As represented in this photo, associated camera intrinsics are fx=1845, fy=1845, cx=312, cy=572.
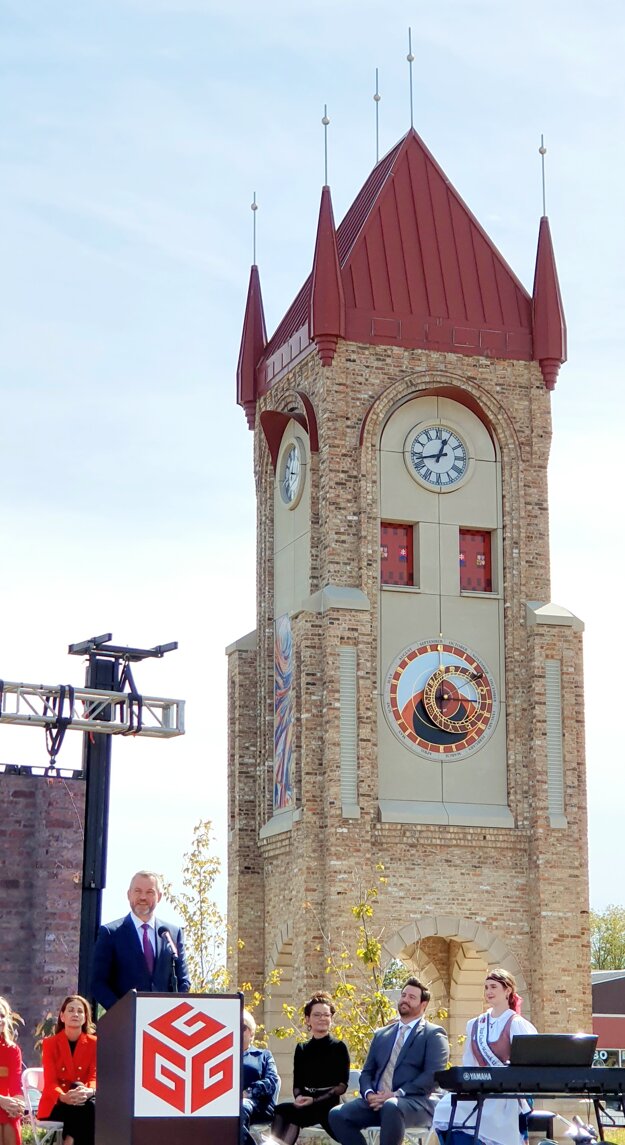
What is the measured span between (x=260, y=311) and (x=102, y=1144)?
28.3 meters

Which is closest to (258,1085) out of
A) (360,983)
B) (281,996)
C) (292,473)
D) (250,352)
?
(360,983)

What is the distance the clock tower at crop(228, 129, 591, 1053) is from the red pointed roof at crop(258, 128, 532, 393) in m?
0.05

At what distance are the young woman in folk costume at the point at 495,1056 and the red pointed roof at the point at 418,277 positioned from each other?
2158cm

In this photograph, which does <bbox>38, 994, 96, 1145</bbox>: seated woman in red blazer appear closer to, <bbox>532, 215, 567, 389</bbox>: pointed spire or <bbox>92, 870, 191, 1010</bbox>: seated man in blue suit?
<bbox>92, 870, 191, 1010</bbox>: seated man in blue suit

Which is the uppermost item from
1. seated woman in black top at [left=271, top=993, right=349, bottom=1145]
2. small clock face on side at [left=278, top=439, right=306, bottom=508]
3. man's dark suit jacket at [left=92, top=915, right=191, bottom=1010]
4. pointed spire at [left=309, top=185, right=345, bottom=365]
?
pointed spire at [left=309, top=185, right=345, bottom=365]

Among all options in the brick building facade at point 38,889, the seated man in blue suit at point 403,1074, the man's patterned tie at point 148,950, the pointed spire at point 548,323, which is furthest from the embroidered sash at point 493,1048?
the pointed spire at point 548,323

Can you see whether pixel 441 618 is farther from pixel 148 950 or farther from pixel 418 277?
pixel 148 950

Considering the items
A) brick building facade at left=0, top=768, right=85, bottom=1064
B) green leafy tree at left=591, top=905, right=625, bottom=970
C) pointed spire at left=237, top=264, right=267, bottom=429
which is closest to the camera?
brick building facade at left=0, top=768, right=85, bottom=1064

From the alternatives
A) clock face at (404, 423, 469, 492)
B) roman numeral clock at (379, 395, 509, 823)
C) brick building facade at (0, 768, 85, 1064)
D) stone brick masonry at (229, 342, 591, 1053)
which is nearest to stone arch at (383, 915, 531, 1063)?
stone brick masonry at (229, 342, 591, 1053)

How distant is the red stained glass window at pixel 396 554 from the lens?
3225 centimetres

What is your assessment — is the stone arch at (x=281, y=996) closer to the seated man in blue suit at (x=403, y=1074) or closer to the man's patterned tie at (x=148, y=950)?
the seated man in blue suit at (x=403, y=1074)

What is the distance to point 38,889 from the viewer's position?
26.5 meters

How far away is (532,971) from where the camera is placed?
3122cm

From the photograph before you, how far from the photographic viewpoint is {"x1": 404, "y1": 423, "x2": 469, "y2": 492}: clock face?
32.5m
